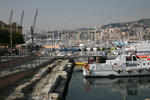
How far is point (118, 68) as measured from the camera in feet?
92.9

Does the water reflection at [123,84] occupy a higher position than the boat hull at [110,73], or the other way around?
the boat hull at [110,73]

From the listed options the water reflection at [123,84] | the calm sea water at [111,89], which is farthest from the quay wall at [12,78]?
the water reflection at [123,84]

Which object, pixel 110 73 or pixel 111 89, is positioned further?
pixel 110 73

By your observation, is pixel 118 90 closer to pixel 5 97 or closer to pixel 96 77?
pixel 96 77

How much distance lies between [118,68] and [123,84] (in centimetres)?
354

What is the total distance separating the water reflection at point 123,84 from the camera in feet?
72.6

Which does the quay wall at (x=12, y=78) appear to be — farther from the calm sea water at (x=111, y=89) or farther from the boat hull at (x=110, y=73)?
the boat hull at (x=110, y=73)

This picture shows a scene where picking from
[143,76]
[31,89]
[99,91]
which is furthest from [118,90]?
[31,89]

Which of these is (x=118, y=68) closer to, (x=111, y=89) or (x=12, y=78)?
(x=111, y=89)

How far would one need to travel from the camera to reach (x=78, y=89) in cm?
2300

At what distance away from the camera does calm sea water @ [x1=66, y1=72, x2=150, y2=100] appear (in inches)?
783

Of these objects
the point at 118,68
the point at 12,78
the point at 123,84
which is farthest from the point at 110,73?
the point at 12,78

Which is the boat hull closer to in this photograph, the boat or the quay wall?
the boat

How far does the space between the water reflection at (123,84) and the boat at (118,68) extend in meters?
0.73
